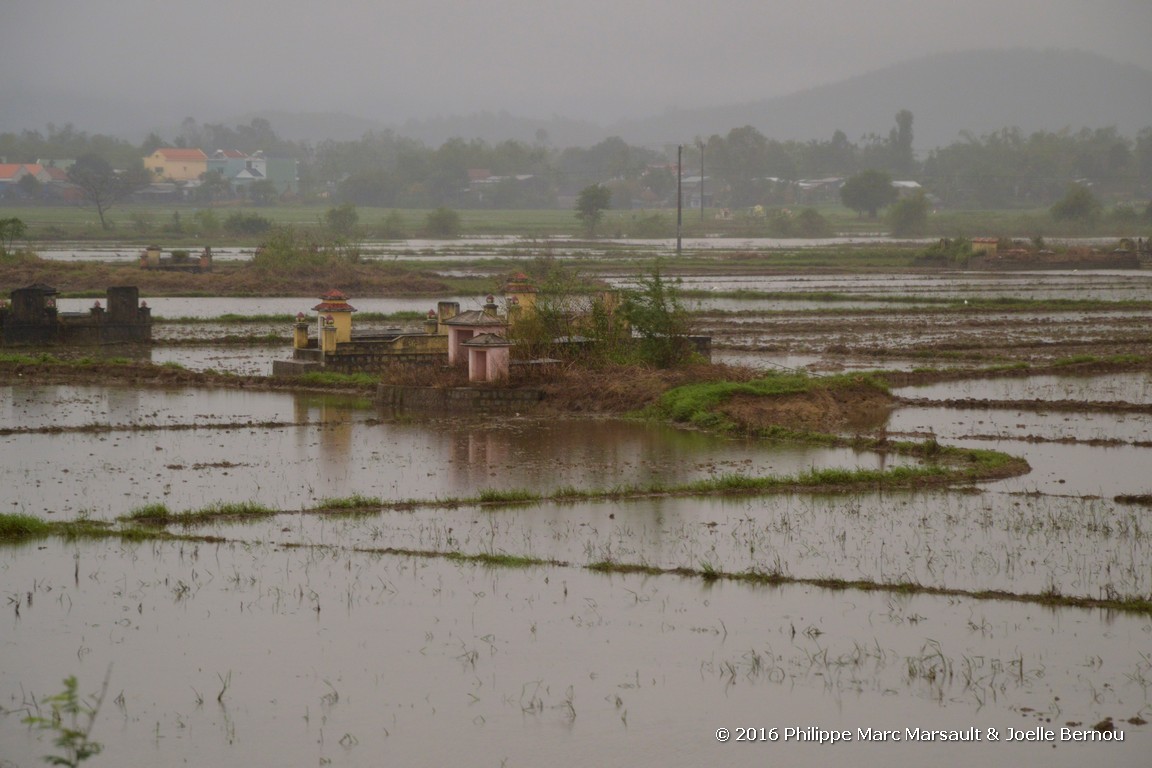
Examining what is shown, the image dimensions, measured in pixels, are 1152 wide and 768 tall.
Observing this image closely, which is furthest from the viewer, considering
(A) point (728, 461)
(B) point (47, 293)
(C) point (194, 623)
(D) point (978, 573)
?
(B) point (47, 293)

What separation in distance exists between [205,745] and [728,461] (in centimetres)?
822

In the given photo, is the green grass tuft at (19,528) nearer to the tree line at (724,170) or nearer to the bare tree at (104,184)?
the bare tree at (104,184)

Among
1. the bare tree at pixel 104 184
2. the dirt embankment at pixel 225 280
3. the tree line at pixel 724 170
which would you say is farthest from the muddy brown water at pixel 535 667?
the tree line at pixel 724 170

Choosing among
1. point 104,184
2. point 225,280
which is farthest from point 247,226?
point 225,280

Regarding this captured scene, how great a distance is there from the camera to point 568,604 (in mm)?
8914

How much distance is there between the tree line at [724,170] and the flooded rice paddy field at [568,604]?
93278 mm

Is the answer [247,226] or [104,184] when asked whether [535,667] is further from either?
[104,184]

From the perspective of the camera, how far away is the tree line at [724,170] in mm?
115688

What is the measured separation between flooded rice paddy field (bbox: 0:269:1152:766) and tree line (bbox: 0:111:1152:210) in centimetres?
9328

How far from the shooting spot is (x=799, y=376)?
18.0m

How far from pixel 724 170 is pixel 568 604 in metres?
125

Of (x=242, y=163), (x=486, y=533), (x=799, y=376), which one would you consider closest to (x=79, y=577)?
(x=486, y=533)

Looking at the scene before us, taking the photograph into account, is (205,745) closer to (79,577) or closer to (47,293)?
(79,577)

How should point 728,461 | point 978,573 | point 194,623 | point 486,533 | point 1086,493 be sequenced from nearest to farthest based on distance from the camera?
point 194,623 → point 978,573 → point 486,533 → point 1086,493 → point 728,461
